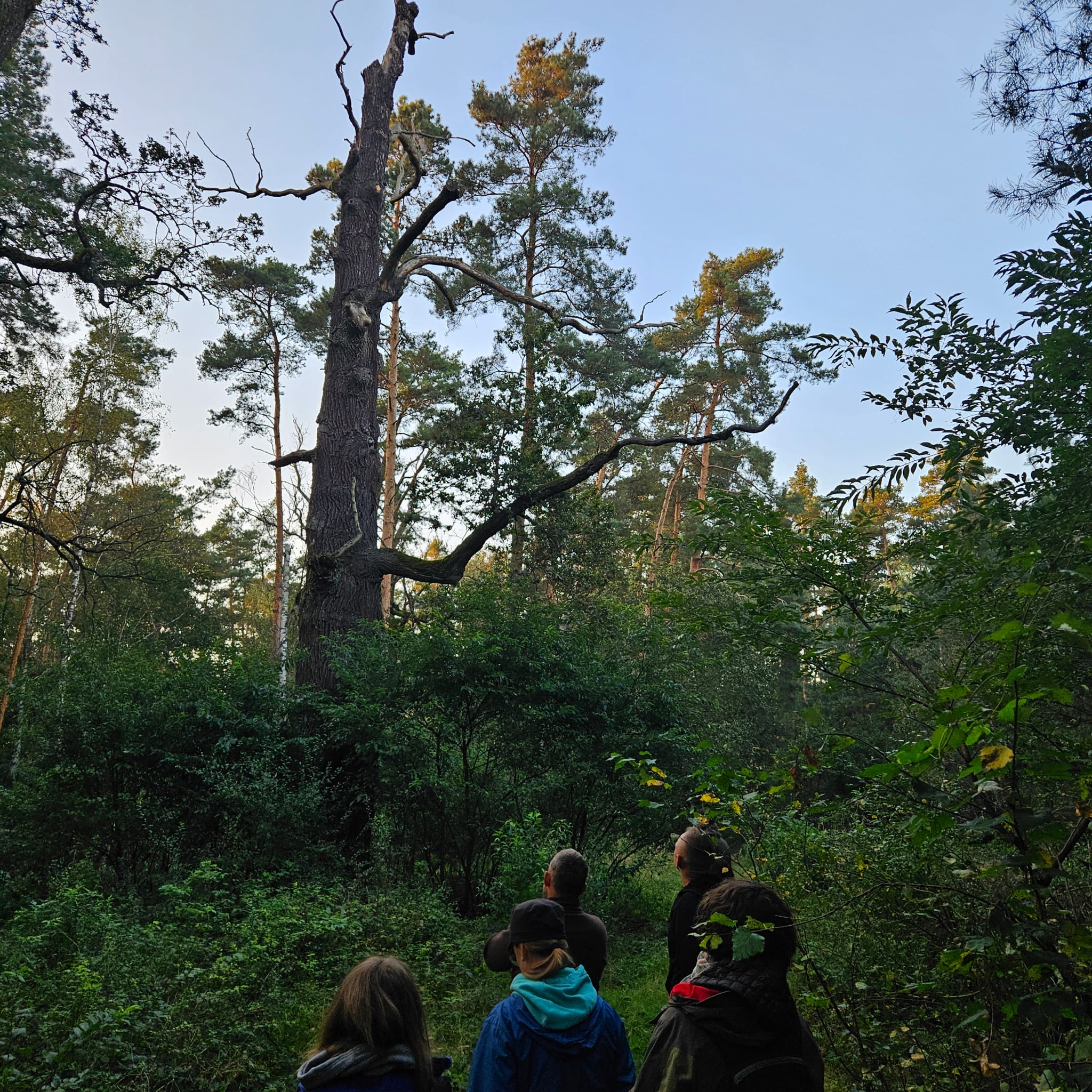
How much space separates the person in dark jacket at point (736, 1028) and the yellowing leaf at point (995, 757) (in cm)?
74

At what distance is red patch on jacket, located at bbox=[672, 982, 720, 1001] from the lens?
1970 mm

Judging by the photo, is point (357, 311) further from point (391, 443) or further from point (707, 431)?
point (707, 431)

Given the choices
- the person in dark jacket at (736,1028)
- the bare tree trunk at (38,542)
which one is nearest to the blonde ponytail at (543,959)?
the person in dark jacket at (736,1028)

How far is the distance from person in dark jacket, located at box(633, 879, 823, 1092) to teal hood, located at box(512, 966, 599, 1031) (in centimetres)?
51

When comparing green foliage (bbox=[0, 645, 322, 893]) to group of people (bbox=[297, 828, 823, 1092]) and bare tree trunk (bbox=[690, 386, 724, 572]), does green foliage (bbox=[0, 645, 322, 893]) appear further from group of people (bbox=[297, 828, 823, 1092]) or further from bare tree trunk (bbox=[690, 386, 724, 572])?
bare tree trunk (bbox=[690, 386, 724, 572])

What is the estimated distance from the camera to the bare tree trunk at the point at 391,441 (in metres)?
22.9

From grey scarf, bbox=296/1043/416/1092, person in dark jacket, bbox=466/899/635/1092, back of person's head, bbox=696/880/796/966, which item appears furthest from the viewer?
person in dark jacket, bbox=466/899/635/1092

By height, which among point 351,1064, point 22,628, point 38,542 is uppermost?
point 38,542

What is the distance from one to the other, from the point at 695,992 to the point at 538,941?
699mm

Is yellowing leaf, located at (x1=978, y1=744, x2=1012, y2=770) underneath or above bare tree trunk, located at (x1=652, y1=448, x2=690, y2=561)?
underneath

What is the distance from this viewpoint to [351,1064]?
7.35 ft

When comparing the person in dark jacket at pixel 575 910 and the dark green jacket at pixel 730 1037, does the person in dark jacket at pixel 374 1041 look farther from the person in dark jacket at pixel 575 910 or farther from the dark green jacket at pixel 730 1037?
the person in dark jacket at pixel 575 910

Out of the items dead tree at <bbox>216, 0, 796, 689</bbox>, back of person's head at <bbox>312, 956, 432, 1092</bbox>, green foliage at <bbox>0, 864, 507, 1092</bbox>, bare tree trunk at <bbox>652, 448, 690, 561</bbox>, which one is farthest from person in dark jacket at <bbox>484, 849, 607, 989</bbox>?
bare tree trunk at <bbox>652, 448, 690, 561</bbox>

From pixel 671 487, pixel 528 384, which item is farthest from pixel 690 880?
pixel 671 487
